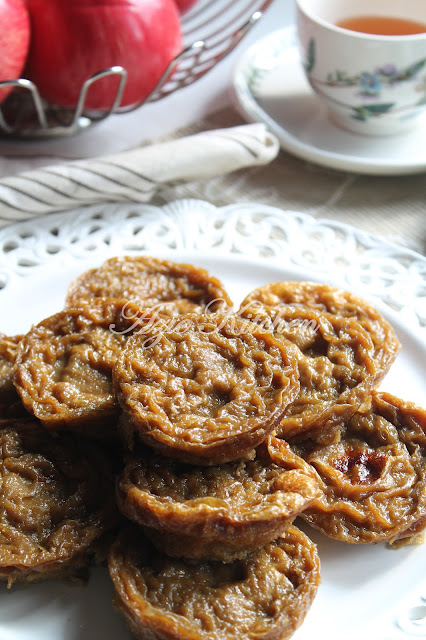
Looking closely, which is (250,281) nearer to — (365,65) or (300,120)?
(365,65)

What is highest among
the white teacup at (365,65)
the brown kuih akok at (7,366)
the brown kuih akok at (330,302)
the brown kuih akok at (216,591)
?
the white teacup at (365,65)

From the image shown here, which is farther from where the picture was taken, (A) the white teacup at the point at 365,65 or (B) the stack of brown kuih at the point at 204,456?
(A) the white teacup at the point at 365,65

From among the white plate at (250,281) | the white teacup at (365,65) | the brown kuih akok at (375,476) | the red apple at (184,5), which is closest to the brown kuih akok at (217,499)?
the brown kuih akok at (375,476)

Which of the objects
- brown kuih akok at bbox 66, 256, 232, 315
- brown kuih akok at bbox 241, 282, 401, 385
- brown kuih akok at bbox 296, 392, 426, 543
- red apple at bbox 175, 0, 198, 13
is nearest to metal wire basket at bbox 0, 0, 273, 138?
red apple at bbox 175, 0, 198, 13

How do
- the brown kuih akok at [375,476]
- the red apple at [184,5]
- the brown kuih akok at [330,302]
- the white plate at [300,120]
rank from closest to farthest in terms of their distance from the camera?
the brown kuih akok at [375,476], the brown kuih akok at [330,302], the white plate at [300,120], the red apple at [184,5]

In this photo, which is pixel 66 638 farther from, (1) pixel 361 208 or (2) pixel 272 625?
(1) pixel 361 208

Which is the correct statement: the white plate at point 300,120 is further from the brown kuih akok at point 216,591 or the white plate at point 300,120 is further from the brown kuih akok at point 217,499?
the brown kuih akok at point 216,591

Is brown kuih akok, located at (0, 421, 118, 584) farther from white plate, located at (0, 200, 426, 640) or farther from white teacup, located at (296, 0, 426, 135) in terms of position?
white teacup, located at (296, 0, 426, 135)
